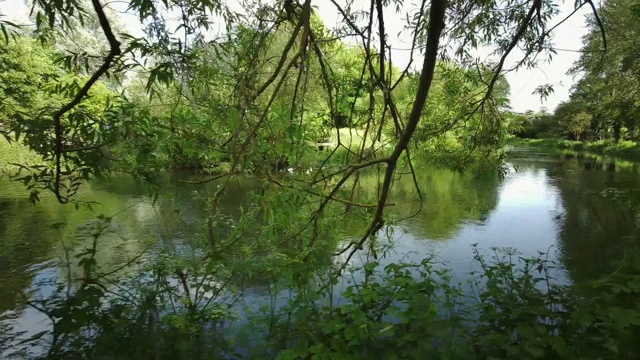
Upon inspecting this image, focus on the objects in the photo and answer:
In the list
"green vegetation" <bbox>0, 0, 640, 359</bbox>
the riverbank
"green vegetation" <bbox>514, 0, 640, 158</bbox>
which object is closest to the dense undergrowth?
"green vegetation" <bbox>0, 0, 640, 359</bbox>

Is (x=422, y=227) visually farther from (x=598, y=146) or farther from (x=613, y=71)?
(x=598, y=146)

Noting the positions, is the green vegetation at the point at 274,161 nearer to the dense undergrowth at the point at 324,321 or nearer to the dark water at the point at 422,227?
the dense undergrowth at the point at 324,321

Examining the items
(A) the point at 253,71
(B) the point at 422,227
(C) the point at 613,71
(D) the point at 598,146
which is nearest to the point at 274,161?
(A) the point at 253,71

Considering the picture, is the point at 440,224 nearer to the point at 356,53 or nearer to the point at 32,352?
the point at 356,53

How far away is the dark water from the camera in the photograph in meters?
4.77

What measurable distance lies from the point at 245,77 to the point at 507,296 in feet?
6.30

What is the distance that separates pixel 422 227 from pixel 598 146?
1988 centimetres

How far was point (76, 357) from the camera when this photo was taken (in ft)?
6.40

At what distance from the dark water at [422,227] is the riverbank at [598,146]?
18.4ft

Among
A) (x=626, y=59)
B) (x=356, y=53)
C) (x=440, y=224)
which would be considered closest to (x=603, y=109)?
(x=626, y=59)

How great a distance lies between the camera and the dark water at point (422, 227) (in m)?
4.77

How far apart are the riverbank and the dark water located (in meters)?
5.61

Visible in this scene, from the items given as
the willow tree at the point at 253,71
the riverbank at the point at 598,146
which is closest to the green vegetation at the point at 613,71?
the riverbank at the point at 598,146

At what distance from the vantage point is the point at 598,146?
72.4ft
